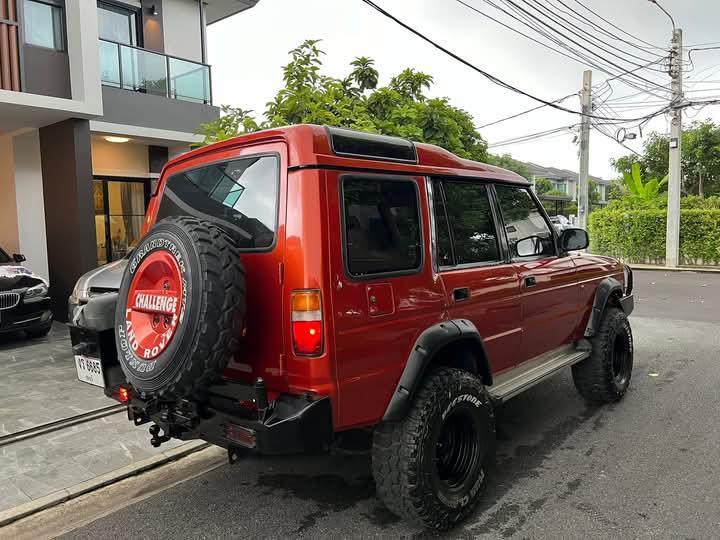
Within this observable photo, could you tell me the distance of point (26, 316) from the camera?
767cm

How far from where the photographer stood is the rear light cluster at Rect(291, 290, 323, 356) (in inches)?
99.7

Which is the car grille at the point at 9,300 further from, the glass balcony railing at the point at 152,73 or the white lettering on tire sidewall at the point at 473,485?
the white lettering on tire sidewall at the point at 473,485

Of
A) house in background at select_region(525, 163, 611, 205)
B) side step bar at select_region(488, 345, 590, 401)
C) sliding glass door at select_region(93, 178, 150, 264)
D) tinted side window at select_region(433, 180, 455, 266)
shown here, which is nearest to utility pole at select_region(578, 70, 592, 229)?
sliding glass door at select_region(93, 178, 150, 264)

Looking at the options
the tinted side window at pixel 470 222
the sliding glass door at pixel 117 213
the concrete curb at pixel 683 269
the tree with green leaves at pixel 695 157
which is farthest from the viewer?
the tree with green leaves at pixel 695 157

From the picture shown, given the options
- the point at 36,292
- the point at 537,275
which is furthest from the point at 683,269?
the point at 36,292

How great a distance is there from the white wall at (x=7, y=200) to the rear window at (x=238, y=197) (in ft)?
27.7

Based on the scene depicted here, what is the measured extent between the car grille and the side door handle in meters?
6.71

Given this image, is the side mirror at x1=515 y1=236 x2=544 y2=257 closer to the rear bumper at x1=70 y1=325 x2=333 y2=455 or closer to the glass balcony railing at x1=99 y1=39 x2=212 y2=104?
the rear bumper at x1=70 y1=325 x2=333 y2=455

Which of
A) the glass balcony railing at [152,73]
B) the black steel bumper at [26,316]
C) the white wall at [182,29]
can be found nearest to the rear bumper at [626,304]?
the black steel bumper at [26,316]

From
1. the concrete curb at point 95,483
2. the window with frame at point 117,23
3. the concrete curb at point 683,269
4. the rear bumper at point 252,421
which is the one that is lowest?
the concrete curb at point 95,483

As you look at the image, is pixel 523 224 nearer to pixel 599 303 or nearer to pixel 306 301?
pixel 599 303

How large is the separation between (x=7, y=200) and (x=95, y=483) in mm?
8615

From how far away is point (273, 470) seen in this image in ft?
12.5

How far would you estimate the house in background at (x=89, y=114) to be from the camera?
8484 mm
